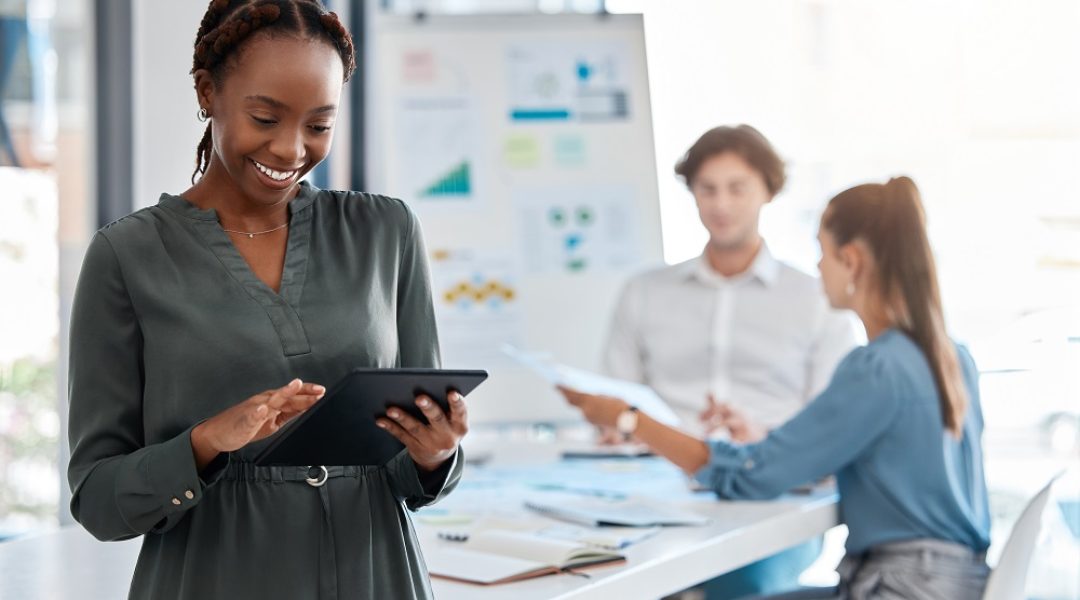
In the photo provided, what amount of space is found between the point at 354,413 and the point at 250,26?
378mm

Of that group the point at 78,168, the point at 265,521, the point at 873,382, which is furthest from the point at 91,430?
the point at 78,168

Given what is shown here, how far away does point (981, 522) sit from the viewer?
2301 mm

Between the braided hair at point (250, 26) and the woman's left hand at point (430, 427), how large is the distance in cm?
36

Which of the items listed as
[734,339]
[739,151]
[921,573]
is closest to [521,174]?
[739,151]

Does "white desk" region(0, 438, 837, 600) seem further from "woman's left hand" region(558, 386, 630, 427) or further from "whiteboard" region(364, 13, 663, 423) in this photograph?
"whiteboard" region(364, 13, 663, 423)

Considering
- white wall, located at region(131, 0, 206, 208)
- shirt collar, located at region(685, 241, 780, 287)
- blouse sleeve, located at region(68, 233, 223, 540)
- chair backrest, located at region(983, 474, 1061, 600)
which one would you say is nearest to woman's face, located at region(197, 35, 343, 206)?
blouse sleeve, located at region(68, 233, 223, 540)

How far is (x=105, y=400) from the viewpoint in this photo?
109 centimetres

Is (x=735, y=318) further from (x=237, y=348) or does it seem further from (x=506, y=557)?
(x=237, y=348)

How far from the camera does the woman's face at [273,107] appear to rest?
1.06 metres

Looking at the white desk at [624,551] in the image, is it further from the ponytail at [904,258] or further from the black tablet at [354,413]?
the black tablet at [354,413]

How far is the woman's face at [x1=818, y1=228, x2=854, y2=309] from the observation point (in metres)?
2.38

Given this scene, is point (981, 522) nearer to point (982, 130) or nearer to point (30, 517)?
point (982, 130)

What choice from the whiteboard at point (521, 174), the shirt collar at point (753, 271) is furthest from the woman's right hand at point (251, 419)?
the whiteboard at point (521, 174)

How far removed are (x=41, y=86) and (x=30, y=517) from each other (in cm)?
136
